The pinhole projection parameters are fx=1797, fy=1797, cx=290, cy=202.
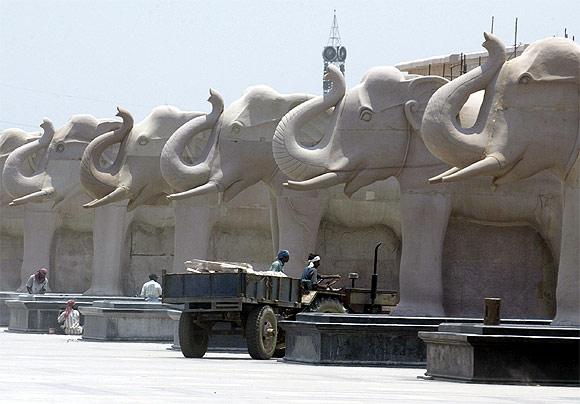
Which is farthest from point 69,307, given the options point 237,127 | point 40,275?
point 237,127

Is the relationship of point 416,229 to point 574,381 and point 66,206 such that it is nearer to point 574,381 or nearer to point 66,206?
point 574,381

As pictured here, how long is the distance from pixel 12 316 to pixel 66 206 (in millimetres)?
4758

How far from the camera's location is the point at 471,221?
110 feet

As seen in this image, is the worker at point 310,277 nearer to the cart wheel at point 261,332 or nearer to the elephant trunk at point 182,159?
the cart wheel at point 261,332

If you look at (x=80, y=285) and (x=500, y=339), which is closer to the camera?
(x=500, y=339)

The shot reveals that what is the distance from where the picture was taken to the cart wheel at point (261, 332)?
2841 cm

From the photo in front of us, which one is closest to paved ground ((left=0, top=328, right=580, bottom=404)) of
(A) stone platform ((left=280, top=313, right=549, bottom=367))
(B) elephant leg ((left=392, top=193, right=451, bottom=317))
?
(A) stone platform ((left=280, top=313, right=549, bottom=367))

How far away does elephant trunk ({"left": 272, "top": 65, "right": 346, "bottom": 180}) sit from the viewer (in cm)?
3366

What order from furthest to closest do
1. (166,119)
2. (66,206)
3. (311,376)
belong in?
(66,206) → (166,119) → (311,376)

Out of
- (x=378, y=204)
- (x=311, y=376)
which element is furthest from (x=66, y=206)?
(x=311, y=376)

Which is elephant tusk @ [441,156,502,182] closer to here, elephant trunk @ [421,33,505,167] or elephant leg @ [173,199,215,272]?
elephant trunk @ [421,33,505,167]

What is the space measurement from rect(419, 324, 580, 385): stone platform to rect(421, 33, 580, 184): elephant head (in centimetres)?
681

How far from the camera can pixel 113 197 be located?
4278 cm

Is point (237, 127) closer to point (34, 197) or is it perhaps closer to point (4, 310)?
point (34, 197)
